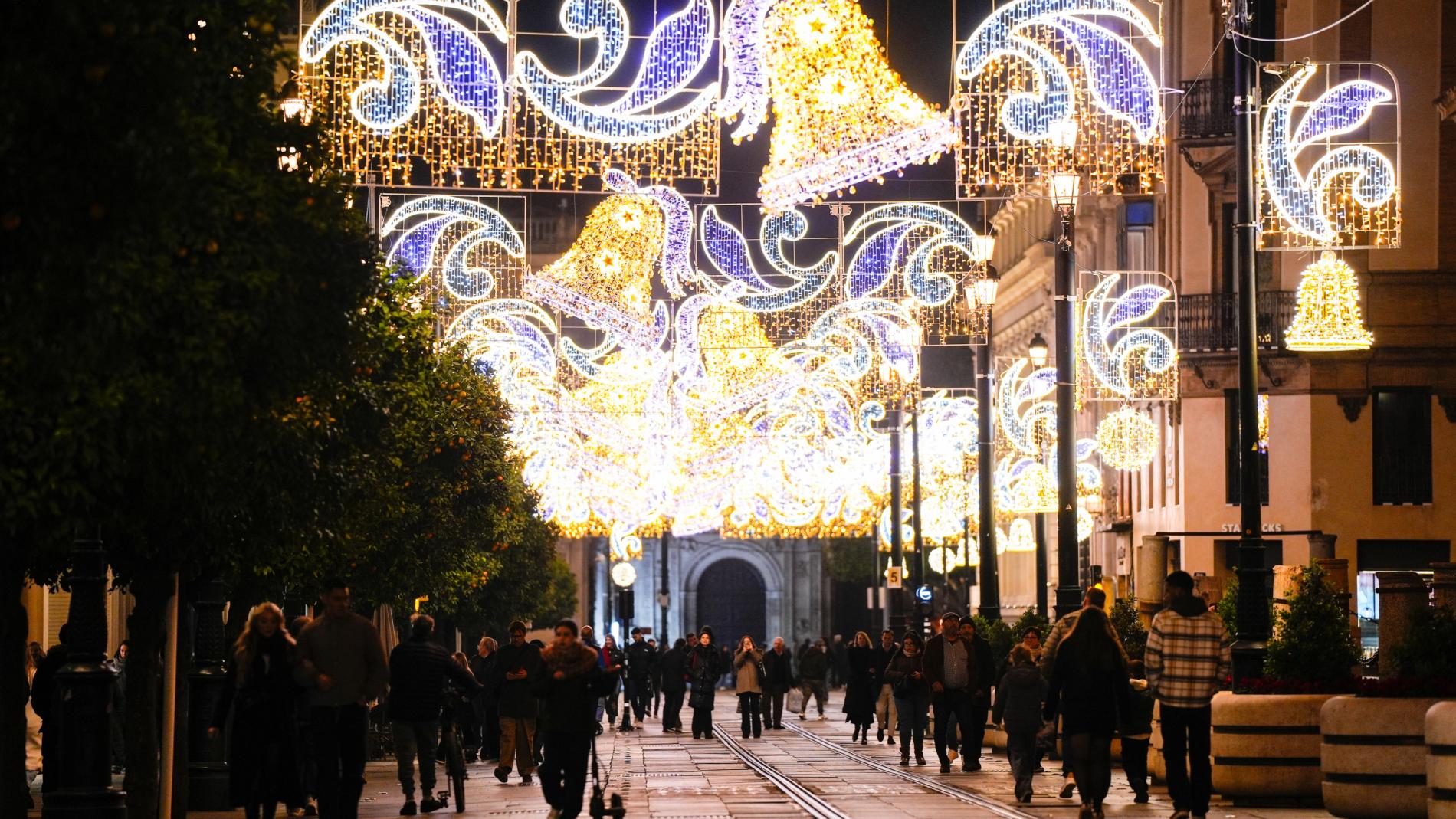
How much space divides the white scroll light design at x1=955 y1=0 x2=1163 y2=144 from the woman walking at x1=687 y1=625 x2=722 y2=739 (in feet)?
59.8

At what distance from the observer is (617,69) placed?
2225cm

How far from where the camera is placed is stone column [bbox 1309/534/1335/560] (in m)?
36.1

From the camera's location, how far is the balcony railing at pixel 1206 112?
42.6 metres

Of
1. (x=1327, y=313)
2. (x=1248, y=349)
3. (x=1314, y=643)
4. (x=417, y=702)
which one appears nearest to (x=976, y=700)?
(x=1248, y=349)

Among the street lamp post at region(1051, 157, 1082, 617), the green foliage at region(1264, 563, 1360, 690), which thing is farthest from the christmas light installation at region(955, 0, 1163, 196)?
the green foliage at region(1264, 563, 1360, 690)

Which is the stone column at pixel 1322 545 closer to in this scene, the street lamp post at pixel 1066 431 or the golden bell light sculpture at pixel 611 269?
the street lamp post at pixel 1066 431

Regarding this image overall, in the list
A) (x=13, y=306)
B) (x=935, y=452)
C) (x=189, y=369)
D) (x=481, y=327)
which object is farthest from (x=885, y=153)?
(x=935, y=452)

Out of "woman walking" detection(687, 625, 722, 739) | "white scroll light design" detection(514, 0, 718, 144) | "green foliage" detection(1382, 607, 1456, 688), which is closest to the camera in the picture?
"green foliage" detection(1382, 607, 1456, 688)

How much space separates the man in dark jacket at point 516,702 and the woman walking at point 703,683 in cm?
1332

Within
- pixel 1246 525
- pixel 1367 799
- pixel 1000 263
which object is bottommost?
pixel 1367 799

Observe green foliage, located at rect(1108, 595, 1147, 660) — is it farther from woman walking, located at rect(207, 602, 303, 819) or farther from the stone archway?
the stone archway

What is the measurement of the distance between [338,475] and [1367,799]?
8325 millimetres

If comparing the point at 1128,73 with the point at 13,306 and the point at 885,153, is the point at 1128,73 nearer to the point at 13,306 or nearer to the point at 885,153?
the point at 885,153

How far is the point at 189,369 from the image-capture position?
1426cm
